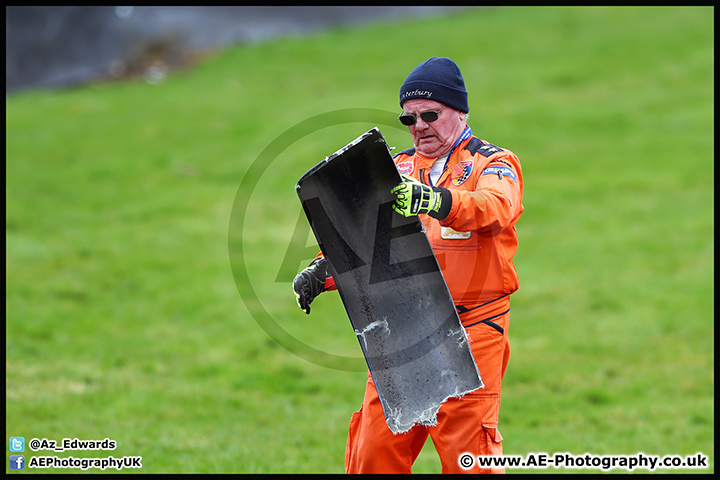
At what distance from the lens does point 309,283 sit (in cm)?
415

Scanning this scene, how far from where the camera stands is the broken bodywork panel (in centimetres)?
389

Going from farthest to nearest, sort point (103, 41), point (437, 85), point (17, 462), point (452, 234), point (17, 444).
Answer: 1. point (103, 41)
2. point (17, 444)
3. point (17, 462)
4. point (452, 234)
5. point (437, 85)

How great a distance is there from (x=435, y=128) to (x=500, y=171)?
0.44m

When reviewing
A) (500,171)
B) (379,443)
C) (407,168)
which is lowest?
(379,443)

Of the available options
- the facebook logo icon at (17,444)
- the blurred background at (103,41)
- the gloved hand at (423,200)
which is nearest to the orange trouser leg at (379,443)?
the gloved hand at (423,200)

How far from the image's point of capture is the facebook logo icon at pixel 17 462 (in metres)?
5.96

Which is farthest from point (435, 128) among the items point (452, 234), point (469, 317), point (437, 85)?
point (469, 317)

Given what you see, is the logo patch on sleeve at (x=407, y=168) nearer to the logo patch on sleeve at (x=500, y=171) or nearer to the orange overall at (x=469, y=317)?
the orange overall at (x=469, y=317)

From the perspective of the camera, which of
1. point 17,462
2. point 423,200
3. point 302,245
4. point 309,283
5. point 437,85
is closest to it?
point 423,200

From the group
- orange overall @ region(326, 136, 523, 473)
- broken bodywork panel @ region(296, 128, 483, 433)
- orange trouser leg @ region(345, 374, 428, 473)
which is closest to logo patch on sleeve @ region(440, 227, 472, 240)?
orange overall @ region(326, 136, 523, 473)

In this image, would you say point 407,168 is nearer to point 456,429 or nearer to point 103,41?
point 456,429

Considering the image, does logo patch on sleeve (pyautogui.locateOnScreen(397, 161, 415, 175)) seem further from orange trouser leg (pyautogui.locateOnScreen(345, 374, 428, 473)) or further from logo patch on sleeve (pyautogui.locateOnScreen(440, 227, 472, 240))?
orange trouser leg (pyautogui.locateOnScreen(345, 374, 428, 473))
